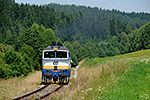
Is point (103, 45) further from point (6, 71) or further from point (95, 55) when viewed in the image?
point (6, 71)

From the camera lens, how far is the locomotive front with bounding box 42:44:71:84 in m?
17.8

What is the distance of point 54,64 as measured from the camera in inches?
707

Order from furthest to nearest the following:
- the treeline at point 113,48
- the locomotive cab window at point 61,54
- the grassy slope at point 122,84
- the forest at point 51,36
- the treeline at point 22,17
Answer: the treeline at point 22,17
the treeline at point 113,48
the forest at point 51,36
the locomotive cab window at point 61,54
the grassy slope at point 122,84

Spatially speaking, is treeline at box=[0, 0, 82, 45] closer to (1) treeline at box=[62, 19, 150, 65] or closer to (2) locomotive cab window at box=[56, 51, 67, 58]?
(1) treeline at box=[62, 19, 150, 65]

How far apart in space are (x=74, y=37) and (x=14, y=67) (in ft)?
469

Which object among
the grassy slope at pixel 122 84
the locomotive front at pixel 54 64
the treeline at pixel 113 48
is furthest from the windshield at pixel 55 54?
the treeline at pixel 113 48

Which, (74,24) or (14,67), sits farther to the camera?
(74,24)

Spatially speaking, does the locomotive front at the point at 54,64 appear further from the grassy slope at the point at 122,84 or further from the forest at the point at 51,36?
the forest at the point at 51,36

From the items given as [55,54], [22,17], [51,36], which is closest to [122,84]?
[55,54]

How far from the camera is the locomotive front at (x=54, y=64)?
17.8 metres

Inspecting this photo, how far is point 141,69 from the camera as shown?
12875 millimetres

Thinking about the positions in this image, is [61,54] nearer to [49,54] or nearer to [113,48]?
[49,54]

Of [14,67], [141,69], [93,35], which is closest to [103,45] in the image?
[93,35]

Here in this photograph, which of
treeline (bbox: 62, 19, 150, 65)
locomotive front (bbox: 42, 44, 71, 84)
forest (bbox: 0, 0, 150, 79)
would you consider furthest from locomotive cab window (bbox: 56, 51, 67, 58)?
treeline (bbox: 62, 19, 150, 65)
